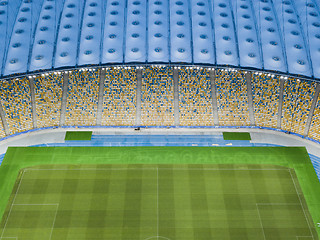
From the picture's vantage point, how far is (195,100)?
29109mm

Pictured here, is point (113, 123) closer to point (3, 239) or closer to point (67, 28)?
point (67, 28)

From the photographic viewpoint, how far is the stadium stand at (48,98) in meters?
28.3

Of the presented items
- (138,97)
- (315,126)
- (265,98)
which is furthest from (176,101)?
(315,126)

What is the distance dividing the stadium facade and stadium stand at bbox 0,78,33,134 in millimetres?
81

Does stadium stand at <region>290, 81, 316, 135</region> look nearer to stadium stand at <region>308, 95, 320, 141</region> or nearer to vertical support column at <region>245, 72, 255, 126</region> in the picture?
stadium stand at <region>308, 95, 320, 141</region>

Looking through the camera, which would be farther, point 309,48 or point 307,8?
point 307,8

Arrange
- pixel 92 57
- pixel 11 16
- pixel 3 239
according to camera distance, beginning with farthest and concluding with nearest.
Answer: pixel 11 16 → pixel 92 57 → pixel 3 239

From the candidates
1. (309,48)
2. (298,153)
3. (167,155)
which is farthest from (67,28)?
(298,153)

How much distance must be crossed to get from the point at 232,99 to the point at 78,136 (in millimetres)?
14213

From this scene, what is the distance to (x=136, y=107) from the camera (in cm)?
2908

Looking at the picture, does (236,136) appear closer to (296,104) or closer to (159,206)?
(296,104)

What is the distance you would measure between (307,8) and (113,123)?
66.2 feet

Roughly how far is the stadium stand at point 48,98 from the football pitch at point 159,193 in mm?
3015

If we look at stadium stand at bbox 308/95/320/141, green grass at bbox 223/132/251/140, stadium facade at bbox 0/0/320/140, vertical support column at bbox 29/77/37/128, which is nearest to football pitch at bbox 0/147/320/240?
green grass at bbox 223/132/251/140
